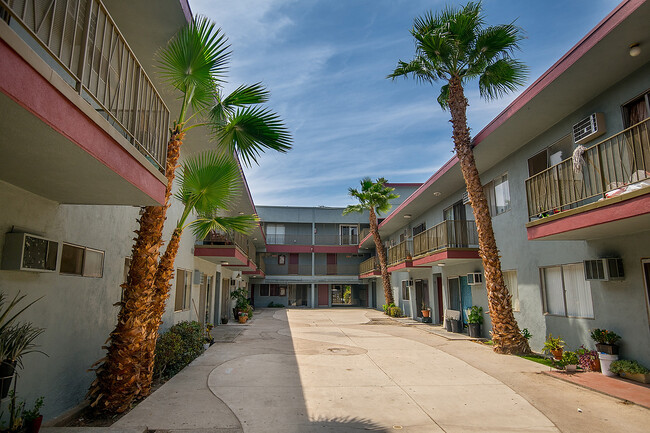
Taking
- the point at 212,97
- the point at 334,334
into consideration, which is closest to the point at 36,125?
the point at 212,97

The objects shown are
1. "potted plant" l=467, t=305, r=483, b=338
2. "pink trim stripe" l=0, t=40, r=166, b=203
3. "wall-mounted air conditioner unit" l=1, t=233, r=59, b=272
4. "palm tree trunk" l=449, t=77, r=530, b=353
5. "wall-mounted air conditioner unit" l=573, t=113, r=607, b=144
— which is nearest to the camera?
"pink trim stripe" l=0, t=40, r=166, b=203

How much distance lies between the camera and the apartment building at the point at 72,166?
307cm

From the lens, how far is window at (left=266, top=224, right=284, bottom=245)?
131ft

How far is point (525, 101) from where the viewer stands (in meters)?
9.87

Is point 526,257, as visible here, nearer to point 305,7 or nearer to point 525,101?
point 525,101

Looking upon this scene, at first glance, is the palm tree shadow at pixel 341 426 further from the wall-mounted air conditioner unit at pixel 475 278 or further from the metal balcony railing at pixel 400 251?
the metal balcony railing at pixel 400 251

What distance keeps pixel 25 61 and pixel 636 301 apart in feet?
34.0

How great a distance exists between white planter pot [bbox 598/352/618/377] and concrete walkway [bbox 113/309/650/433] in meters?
1.20

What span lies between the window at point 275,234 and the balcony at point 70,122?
112 feet

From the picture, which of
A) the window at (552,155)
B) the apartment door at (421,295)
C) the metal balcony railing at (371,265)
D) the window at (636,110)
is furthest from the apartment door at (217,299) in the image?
the window at (636,110)

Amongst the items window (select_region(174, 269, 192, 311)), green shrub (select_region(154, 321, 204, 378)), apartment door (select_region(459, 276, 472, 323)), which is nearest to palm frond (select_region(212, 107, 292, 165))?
green shrub (select_region(154, 321, 204, 378))

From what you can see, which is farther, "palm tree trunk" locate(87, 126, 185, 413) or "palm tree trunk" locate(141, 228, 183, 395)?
"palm tree trunk" locate(141, 228, 183, 395)

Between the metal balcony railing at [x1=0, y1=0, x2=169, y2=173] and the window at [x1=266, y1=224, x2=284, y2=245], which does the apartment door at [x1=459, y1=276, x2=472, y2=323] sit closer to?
the metal balcony railing at [x1=0, y1=0, x2=169, y2=173]

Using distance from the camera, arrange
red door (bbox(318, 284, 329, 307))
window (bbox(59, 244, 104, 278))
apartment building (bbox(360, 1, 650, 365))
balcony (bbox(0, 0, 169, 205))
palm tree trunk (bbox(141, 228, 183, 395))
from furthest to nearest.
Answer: red door (bbox(318, 284, 329, 307)) < apartment building (bbox(360, 1, 650, 365)) < palm tree trunk (bbox(141, 228, 183, 395)) < window (bbox(59, 244, 104, 278)) < balcony (bbox(0, 0, 169, 205))
